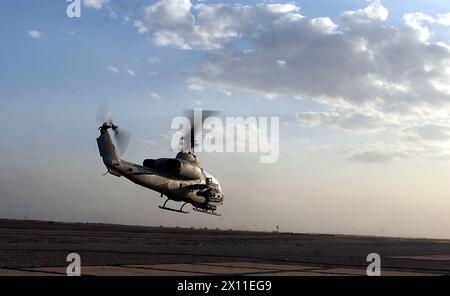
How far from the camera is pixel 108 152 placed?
59000mm

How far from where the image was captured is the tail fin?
5738cm

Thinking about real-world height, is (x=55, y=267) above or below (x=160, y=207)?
below

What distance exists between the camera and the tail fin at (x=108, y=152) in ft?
188

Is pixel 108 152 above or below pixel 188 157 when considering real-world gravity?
below

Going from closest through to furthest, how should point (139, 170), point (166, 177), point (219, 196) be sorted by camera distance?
point (139, 170) → point (166, 177) → point (219, 196)

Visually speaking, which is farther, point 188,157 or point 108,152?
point 188,157

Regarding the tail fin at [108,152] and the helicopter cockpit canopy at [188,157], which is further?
the helicopter cockpit canopy at [188,157]

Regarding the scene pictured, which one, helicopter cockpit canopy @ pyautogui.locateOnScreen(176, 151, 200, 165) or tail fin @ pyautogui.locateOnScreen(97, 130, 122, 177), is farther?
helicopter cockpit canopy @ pyautogui.locateOnScreen(176, 151, 200, 165)

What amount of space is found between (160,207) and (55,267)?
43.0 metres
